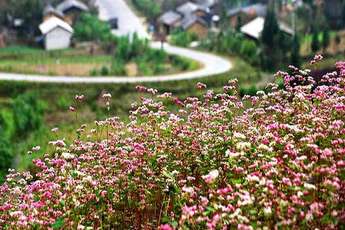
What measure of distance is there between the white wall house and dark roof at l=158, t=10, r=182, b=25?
17234 mm

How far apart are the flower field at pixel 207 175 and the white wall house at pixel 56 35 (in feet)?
190

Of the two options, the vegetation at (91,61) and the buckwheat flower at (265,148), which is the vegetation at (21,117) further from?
the buckwheat flower at (265,148)

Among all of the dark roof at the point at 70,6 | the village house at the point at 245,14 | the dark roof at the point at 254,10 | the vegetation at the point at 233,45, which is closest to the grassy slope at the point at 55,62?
the vegetation at the point at 233,45

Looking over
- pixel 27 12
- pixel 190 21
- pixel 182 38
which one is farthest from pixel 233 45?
pixel 27 12

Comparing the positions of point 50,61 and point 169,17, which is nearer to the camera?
point 50,61

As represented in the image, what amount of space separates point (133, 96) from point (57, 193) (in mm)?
34264

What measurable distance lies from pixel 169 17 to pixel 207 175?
7749cm

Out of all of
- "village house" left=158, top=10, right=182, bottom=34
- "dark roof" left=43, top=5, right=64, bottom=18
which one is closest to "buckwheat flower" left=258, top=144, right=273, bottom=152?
"dark roof" left=43, top=5, right=64, bottom=18

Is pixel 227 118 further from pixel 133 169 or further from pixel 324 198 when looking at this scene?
pixel 324 198

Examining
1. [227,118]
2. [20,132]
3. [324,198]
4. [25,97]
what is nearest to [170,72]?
[25,97]

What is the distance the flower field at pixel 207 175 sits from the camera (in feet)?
25.1

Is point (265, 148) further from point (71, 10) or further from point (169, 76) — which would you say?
point (71, 10)

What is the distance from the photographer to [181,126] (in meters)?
11.6

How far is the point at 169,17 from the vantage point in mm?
84188
